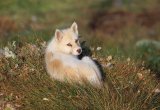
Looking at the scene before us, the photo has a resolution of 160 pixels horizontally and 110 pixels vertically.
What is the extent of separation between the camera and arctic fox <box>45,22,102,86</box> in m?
9.05

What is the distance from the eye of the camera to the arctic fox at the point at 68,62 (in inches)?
356

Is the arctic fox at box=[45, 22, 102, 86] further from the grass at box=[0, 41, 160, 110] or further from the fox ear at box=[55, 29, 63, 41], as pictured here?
the grass at box=[0, 41, 160, 110]

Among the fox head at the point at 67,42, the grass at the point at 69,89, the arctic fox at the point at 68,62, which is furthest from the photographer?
the fox head at the point at 67,42

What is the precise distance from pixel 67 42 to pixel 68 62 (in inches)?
30.4

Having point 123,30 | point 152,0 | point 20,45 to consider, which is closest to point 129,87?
point 20,45

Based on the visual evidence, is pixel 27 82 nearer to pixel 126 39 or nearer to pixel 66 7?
pixel 126 39

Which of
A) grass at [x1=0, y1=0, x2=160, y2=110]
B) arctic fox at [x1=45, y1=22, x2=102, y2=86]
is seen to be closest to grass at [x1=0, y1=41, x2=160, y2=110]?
grass at [x1=0, y1=0, x2=160, y2=110]

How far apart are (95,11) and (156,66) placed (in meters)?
18.8

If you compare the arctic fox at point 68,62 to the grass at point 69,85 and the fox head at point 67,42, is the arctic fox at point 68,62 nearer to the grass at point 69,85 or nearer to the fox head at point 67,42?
the fox head at point 67,42

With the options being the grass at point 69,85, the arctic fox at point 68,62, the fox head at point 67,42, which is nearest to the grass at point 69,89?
the grass at point 69,85

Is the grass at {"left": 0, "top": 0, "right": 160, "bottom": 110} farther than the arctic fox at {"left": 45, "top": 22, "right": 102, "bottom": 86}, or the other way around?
the arctic fox at {"left": 45, "top": 22, "right": 102, "bottom": 86}

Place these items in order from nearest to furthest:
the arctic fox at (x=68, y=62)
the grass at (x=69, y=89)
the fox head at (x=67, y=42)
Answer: the grass at (x=69, y=89) < the arctic fox at (x=68, y=62) < the fox head at (x=67, y=42)

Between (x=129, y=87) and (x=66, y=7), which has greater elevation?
(x=129, y=87)

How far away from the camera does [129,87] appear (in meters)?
9.23
